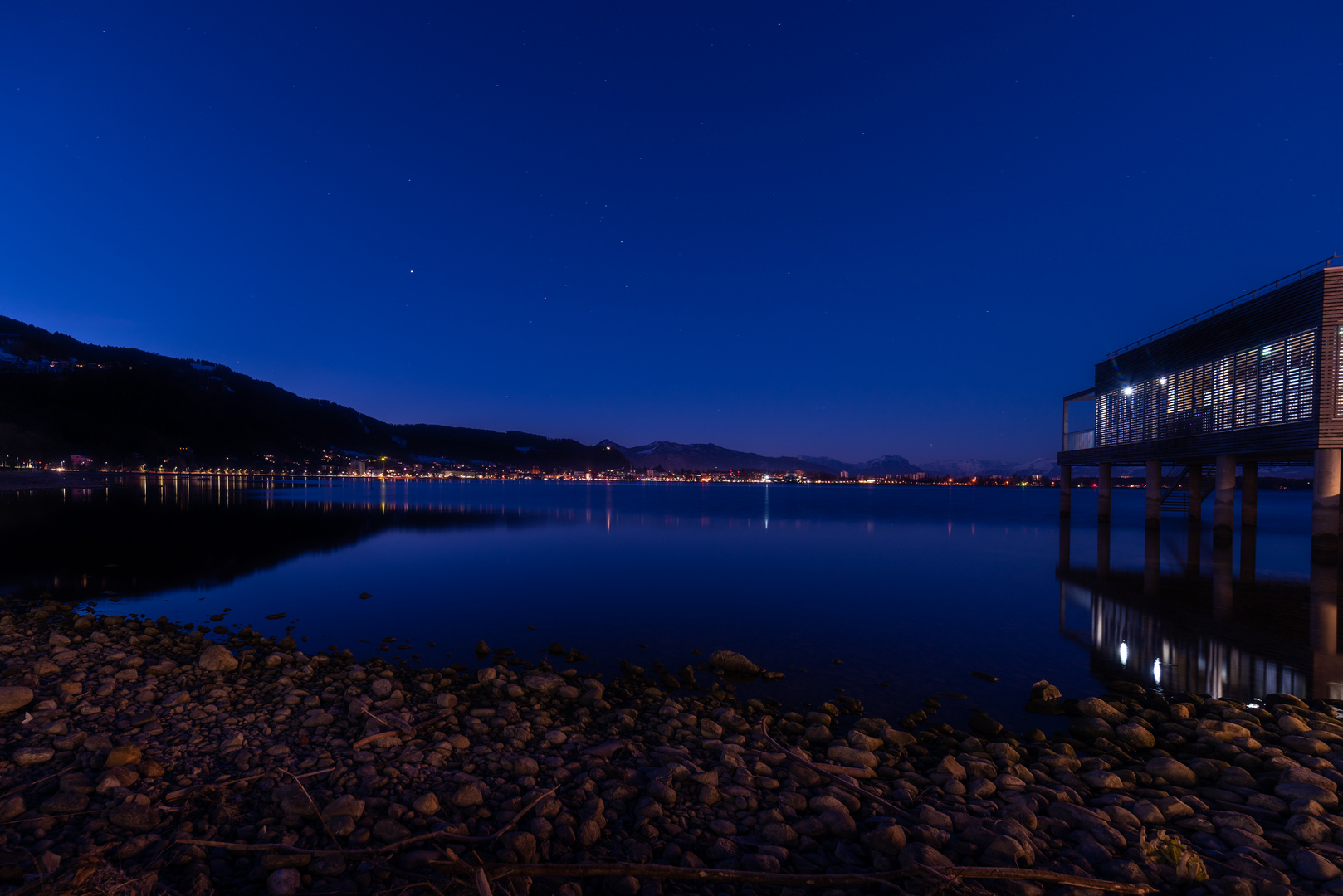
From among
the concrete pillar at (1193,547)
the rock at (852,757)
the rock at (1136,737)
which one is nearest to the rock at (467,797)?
the rock at (852,757)

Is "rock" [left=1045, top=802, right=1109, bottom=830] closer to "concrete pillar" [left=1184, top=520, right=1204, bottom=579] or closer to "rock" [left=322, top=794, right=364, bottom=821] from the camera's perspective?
"rock" [left=322, top=794, right=364, bottom=821]

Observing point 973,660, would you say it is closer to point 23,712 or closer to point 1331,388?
point 23,712

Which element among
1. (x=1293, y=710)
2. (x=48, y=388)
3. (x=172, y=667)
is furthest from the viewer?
(x=48, y=388)

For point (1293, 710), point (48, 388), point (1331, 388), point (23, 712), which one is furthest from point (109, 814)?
point (48, 388)

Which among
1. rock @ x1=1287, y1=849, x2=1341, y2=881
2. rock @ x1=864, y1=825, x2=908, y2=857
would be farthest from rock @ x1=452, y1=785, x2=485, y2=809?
rock @ x1=1287, y1=849, x2=1341, y2=881

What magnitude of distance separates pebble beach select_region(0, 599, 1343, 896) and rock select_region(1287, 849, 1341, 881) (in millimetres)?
18

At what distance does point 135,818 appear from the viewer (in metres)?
4.78

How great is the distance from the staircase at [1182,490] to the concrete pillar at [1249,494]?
3.15m

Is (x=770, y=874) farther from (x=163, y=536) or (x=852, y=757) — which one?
(x=163, y=536)

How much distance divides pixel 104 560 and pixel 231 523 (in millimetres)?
16745

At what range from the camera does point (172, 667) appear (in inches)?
342

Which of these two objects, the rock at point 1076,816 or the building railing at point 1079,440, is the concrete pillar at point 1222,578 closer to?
the building railing at point 1079,440

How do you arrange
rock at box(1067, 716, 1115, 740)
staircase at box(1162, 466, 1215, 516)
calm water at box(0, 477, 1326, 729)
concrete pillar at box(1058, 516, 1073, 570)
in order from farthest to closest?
1. staircase at box(1162, 466, 1215, 516)
2. concrete pillar at box(1058, 516, 1073, 570)
3. calm water at box(0, 477, 1326, 729)
4. rock at box(1067, 716, 1115, 740)

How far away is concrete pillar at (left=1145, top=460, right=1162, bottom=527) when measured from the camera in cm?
3039
